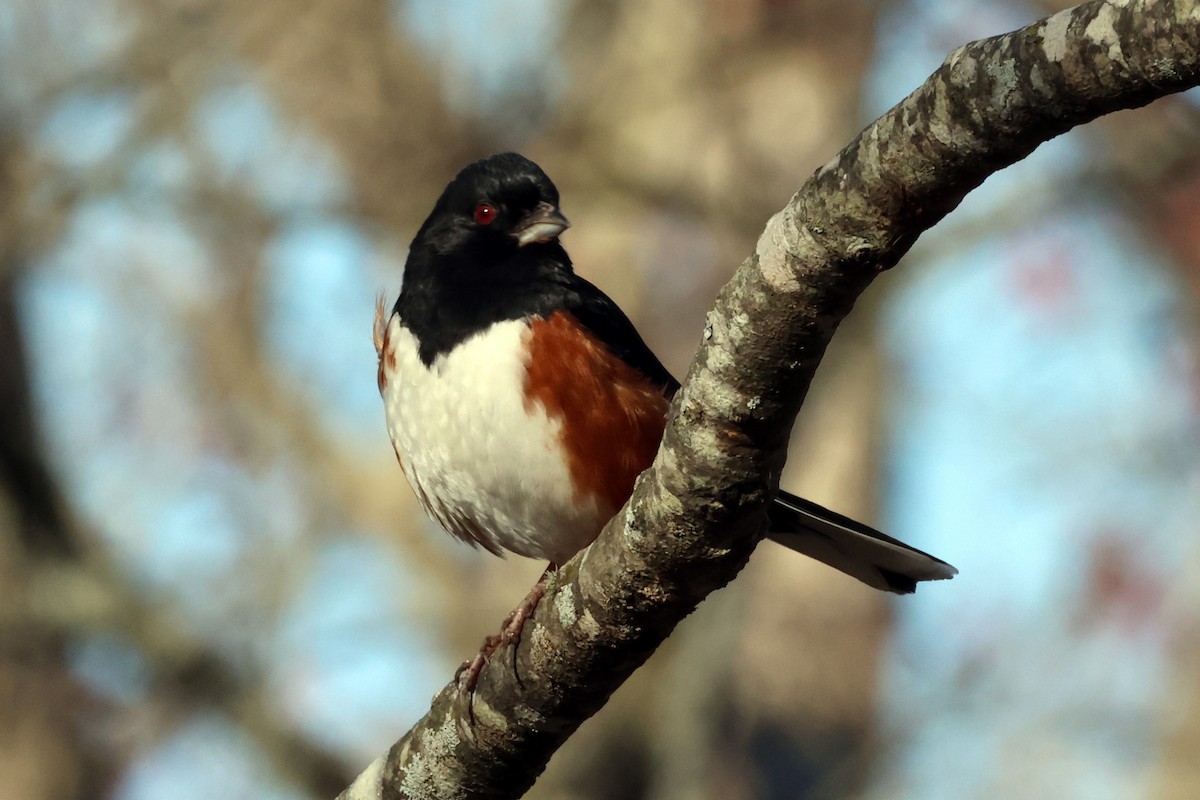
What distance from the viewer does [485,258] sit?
3859mm

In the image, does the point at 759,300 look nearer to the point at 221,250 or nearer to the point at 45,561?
the point at 45,561

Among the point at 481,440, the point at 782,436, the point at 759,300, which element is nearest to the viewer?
the point at 759,300

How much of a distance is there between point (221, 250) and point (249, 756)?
8.27ft

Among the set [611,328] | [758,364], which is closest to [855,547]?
[611,328]

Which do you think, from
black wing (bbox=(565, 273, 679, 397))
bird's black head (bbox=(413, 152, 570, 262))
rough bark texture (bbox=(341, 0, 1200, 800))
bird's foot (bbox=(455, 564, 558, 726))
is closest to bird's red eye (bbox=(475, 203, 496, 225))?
bird's black head (bbox=(413, 152, 570, 262))

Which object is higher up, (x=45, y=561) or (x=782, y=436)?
(x=45, y=561)

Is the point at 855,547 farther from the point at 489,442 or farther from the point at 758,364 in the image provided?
the point at 758,364

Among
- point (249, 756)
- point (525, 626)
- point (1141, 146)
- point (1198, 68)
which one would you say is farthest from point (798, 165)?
point (1198, 68)

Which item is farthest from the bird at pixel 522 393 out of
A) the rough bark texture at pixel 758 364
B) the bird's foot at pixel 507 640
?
the rough bark texture at pixel 758 364

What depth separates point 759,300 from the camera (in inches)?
83.2

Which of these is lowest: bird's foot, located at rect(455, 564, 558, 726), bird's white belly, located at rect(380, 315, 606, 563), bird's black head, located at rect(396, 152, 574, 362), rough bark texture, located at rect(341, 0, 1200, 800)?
rough bark texture, located at rect(341, 0, 1200, 800)

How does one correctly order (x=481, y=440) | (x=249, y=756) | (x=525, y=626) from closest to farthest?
(x=525, y=626)
(x=481, y=440)
(x=249, y=756)

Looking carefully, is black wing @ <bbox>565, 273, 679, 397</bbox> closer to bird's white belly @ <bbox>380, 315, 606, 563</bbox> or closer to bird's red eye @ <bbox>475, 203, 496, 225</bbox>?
bird's white belly @ <bbox>380, 315, 606, 563</bbox>

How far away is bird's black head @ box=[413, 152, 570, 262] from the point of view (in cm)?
389
